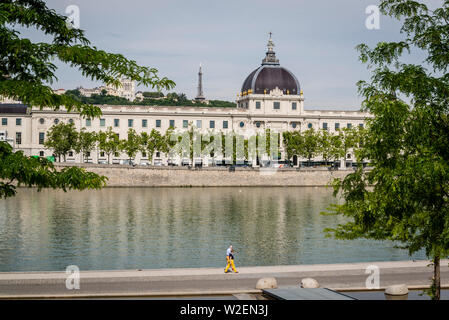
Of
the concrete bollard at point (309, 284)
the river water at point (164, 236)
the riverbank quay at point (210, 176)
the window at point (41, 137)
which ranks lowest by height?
the river water at point (164, 236)

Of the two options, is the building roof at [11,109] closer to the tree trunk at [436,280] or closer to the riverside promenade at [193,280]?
the riverside promenade at [193,280]

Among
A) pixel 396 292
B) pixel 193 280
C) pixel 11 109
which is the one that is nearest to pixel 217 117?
pixel 11 109

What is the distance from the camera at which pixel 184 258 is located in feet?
118

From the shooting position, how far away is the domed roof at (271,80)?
5738 inches

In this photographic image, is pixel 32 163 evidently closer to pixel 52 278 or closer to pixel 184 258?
pixel 52 278

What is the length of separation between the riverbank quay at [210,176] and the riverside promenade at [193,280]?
3108 inches

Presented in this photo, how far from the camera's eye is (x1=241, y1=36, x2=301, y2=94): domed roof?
146 meters

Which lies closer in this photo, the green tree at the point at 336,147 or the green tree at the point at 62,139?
the green tree at the point at 62,139

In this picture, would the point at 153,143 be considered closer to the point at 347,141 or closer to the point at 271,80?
the point at 271,80

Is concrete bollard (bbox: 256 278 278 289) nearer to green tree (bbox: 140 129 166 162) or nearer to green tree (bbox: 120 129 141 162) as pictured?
green tree (bbox: 120 129 141 162)

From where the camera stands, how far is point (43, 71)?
14.7 m

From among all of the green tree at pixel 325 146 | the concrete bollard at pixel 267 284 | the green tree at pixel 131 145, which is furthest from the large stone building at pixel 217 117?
the concrete bollard at pixel 267 284
